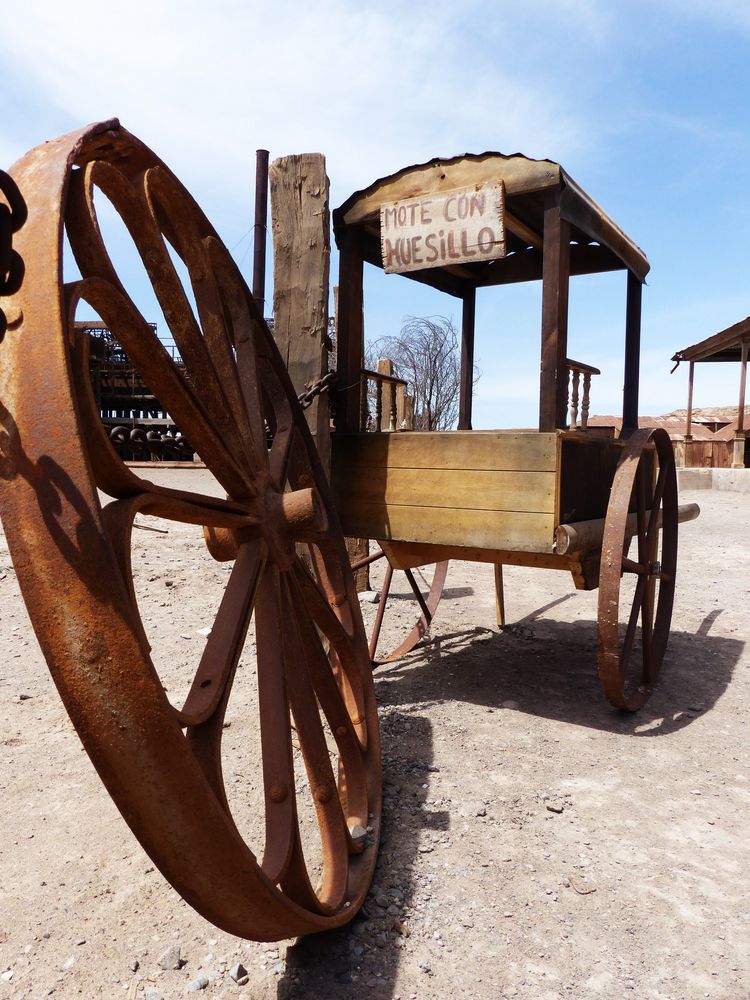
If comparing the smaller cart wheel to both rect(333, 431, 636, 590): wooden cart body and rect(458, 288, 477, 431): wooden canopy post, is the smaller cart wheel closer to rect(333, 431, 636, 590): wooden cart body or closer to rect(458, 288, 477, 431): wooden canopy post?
rect(333, 431, 636, 590): wooden cart body

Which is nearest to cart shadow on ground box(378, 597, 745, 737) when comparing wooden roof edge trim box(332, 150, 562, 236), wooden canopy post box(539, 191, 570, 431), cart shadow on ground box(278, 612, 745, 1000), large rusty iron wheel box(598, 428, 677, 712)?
cart shadow on ground box(278, 612, 745, 1000)

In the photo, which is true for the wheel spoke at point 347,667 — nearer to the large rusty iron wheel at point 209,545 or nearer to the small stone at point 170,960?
the large rusty iron wheel at point 209,545

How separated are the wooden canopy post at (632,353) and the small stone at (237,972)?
3815 millimetres

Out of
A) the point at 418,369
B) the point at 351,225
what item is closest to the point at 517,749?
the point at 351,225

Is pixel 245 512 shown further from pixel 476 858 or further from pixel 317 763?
pixel 476 858

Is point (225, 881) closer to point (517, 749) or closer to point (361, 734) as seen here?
point (361, 734)

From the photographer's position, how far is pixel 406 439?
380cm

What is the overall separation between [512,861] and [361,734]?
64 cm

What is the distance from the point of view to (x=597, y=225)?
3.88 m

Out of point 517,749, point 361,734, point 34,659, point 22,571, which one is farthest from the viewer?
point 34,659

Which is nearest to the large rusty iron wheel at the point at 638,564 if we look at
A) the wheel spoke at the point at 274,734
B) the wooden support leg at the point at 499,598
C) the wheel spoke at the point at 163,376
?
the wooden support leg at the point at 499,598

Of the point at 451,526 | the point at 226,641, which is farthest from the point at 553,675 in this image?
the point at 226,641

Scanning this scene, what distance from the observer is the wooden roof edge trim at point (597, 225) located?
3502 millimetres

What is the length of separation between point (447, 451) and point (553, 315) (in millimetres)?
780
